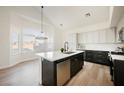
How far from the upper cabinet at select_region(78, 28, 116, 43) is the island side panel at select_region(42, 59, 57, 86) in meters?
4.52

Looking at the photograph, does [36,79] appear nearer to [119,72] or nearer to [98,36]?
[119,72]

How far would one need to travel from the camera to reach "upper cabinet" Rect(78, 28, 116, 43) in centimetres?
553

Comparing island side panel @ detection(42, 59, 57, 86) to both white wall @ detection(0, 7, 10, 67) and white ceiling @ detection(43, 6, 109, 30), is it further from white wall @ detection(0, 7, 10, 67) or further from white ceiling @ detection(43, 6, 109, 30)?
white ceiling @ detection(43, 6, 109, 30)

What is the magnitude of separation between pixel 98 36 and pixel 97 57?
1377 mm

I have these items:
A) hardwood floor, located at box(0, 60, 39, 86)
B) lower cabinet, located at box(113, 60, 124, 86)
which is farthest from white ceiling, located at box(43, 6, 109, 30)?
hardwood floor, located at box(0, 60, 39, 86)

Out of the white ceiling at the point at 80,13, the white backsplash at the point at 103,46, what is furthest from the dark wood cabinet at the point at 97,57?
the white ceiling at the point at 80,13

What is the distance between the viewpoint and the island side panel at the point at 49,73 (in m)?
2.25

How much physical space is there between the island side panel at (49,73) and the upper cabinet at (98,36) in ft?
14.8

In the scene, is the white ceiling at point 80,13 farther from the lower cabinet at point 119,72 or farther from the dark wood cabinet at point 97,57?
the lower cabinet at point 119,72

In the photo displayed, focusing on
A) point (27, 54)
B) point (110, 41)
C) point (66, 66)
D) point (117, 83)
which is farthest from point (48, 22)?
point (117, 83)

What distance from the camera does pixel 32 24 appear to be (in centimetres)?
680

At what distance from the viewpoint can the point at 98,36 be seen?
608cm

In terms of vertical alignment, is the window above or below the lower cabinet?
above
